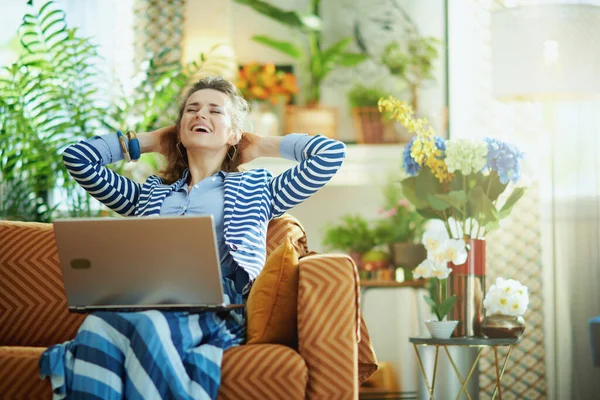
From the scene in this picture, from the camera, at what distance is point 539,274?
144 inches

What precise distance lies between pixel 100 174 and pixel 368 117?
2.32 metres

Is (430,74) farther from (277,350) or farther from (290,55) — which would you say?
(277,350)

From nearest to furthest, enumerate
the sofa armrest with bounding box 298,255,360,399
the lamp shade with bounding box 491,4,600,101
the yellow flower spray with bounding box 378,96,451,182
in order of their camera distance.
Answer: the sofa armrest with bounding box 298,255,360,399 < the yellow flower spray with bounding box 378,96,451,182 < the lamp shade with bounding box 491,4,600,101

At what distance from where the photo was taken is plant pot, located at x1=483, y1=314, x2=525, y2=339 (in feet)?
8.68

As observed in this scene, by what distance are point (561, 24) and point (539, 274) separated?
1074 mm

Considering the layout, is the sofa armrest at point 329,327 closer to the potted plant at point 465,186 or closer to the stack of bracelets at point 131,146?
the potted plant at point 465,186

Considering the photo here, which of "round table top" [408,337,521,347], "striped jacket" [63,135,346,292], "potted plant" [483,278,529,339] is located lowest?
"round table top" [408,337,521,347]

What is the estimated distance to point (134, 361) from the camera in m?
1.89

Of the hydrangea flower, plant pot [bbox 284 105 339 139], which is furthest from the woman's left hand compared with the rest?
plant pot [bbox 284 105 339 139]

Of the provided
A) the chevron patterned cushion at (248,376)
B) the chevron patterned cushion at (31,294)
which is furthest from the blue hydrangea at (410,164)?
the chevron patterned cushion at (31,294)

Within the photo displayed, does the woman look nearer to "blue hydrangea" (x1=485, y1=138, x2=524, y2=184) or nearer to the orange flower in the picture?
"blue hydrangea" (x1=485, y1=138, x2=524, y2=184)

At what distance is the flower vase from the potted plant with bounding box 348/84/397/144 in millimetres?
1999

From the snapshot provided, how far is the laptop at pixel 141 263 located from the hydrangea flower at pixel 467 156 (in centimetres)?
103

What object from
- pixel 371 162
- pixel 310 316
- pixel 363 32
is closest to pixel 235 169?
pixel 310 316
